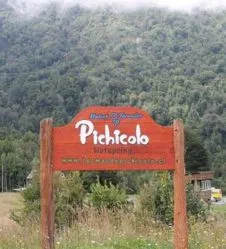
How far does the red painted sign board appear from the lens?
6188mm

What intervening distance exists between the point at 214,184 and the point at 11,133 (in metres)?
44.1

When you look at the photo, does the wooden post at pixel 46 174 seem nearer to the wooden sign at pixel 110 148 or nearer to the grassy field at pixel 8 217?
the wooden sign at pixel 110 148

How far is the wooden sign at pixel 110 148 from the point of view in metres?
6.18

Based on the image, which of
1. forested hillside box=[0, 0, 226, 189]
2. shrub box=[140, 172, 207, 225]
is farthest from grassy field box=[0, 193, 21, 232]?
forested hillside box=[0, 0, 226, 189]

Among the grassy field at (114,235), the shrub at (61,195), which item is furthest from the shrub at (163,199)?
the grassy field at (114,235)

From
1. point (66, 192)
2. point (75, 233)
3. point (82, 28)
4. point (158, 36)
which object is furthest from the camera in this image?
point (82, 28)

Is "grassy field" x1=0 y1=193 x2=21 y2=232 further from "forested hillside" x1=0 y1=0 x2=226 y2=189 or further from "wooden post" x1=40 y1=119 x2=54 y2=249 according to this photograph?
"forested hillside" x1=0 y1=0 x2=226 y2=189

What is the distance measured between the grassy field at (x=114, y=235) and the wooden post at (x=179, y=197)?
79 cm

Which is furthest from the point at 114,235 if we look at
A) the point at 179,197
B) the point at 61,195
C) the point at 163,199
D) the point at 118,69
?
the point at 118,69

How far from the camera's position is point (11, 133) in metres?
99.6

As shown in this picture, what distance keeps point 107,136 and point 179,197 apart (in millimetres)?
1060

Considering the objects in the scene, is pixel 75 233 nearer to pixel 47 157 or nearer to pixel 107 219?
pixel 107 219

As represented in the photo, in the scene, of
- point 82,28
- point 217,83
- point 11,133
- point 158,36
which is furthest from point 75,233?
→ point 82,28

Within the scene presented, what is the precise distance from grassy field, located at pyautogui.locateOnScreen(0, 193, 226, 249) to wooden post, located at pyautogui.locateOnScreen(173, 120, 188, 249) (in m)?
0.79
